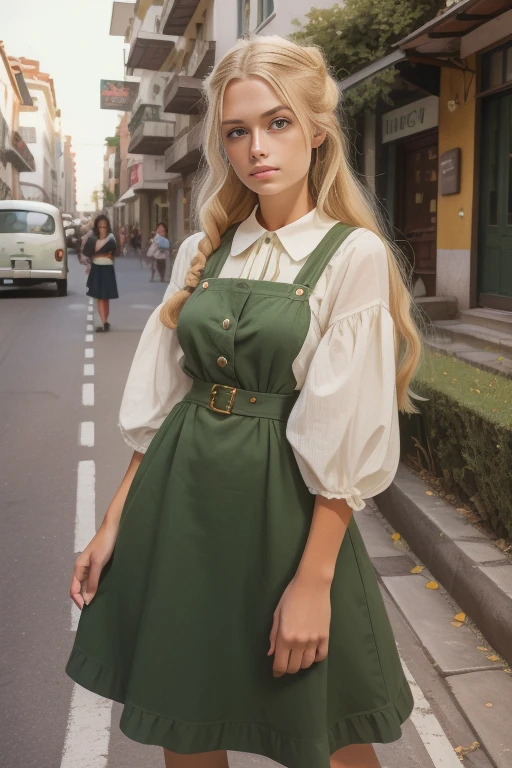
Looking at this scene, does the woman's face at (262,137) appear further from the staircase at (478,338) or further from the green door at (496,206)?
the green door at (496,206)

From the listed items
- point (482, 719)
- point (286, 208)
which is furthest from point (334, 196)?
point (482, 719)

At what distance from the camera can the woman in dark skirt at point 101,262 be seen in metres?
14.4

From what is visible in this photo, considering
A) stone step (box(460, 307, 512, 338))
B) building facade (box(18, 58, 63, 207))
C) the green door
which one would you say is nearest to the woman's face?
stone step (box(460, 307, 512, 338))

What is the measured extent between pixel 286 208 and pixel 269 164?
13 centimetres

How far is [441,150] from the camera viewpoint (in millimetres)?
13125

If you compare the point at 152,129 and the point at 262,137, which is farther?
the point at 152,129

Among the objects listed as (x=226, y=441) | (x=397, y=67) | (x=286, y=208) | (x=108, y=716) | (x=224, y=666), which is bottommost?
(x=108, y=716)

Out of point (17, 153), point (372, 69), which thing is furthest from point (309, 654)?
point (17, 153)

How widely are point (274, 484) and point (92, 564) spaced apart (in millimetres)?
486

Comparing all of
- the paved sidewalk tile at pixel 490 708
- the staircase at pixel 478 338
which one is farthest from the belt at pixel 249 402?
the staircase at pixel 478 338

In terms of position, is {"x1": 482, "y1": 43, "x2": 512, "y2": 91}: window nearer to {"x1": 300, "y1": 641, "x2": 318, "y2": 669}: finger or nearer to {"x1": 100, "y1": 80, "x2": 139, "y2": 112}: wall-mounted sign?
{"x1": 300, "y1": 641, "x2": 318, "y2": 669}: finger

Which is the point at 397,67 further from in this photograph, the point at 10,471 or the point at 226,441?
the point at 226,441

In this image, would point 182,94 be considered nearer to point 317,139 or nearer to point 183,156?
point 183,156

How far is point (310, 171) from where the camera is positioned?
1.96 metres
